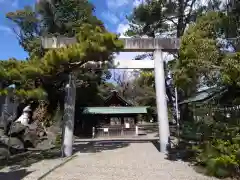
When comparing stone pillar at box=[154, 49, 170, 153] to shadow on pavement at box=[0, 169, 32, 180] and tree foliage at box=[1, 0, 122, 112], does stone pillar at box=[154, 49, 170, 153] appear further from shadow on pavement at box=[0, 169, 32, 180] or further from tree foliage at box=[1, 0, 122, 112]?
shadow on pavement at box=[0, 169, 32, 180]

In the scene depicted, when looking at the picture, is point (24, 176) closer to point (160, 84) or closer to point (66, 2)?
point (160, 84)

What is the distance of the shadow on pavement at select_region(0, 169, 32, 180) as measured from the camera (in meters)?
7.51

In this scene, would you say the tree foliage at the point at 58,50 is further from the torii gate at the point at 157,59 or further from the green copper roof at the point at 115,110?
the green copper roof at the point at 115,110

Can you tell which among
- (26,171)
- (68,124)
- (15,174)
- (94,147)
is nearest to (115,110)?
(94,147)

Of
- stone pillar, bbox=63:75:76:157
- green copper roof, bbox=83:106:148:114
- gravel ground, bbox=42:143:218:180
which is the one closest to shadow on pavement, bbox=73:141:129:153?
stone pillar, bbox=63:75:76:157

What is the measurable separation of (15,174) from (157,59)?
8368 mm

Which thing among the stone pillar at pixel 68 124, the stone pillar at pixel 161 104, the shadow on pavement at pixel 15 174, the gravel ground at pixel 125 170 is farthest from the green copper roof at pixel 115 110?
the shadow on pavement at pixel 15 174

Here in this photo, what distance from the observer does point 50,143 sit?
16.8 m

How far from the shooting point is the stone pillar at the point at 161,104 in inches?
491

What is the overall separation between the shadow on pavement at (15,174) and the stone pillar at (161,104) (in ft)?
21.8

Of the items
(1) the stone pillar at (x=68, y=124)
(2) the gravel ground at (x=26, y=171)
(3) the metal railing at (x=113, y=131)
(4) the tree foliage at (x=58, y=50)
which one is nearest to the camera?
(2) the gravel ground at (x=26, y=171)

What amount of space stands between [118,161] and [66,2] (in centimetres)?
1917

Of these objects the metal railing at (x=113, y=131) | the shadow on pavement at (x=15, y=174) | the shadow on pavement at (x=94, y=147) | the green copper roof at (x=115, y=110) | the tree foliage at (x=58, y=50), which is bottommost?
the shadow on pavement at (x=15, y=174)

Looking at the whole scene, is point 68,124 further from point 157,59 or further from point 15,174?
point 157,59
